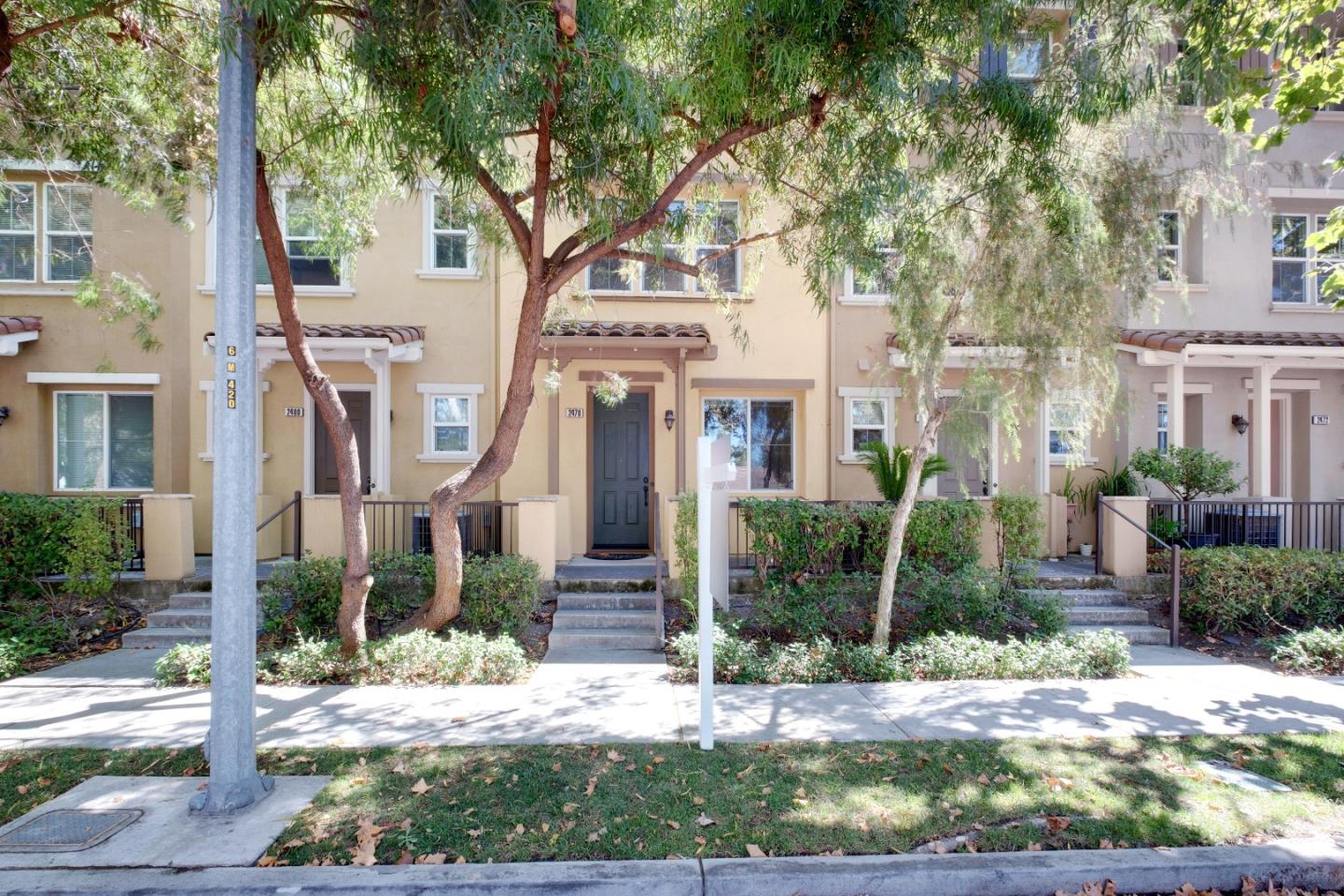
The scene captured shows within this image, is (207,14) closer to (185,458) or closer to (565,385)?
(565,385)

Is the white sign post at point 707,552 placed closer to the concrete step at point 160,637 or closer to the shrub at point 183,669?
the shrub at point 183,669

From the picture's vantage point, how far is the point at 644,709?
6043mm

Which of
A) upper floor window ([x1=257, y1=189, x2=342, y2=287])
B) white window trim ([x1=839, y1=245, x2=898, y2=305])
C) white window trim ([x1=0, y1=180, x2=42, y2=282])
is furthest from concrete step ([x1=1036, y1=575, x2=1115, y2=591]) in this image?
white window trim ([x1=0, y1=180, x2=42, y2=282])

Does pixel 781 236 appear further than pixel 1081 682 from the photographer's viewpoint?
Yes

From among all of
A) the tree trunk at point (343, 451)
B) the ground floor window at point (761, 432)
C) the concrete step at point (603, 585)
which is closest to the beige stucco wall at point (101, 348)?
the tree trunk at point (343, 451)

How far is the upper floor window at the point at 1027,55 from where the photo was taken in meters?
7.34

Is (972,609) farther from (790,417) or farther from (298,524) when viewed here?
(298,524)

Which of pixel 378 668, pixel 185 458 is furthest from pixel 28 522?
pixel 378 668

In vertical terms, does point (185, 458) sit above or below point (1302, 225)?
below

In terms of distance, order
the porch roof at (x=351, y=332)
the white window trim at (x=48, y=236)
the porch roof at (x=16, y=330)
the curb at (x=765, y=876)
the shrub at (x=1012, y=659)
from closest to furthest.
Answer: the curb at (x=765, y=876) → the shrub at (x=1012, y=659) → the porch roof at (x=351, y=332) → the porch roof at (x=16, y=330) → the white window trim at (x=48, y=236)

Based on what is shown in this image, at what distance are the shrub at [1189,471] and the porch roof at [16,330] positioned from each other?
55.4ft

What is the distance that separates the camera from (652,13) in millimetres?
5980

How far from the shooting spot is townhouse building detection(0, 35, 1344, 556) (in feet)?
37.4

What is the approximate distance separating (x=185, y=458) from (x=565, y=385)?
20.3ft
